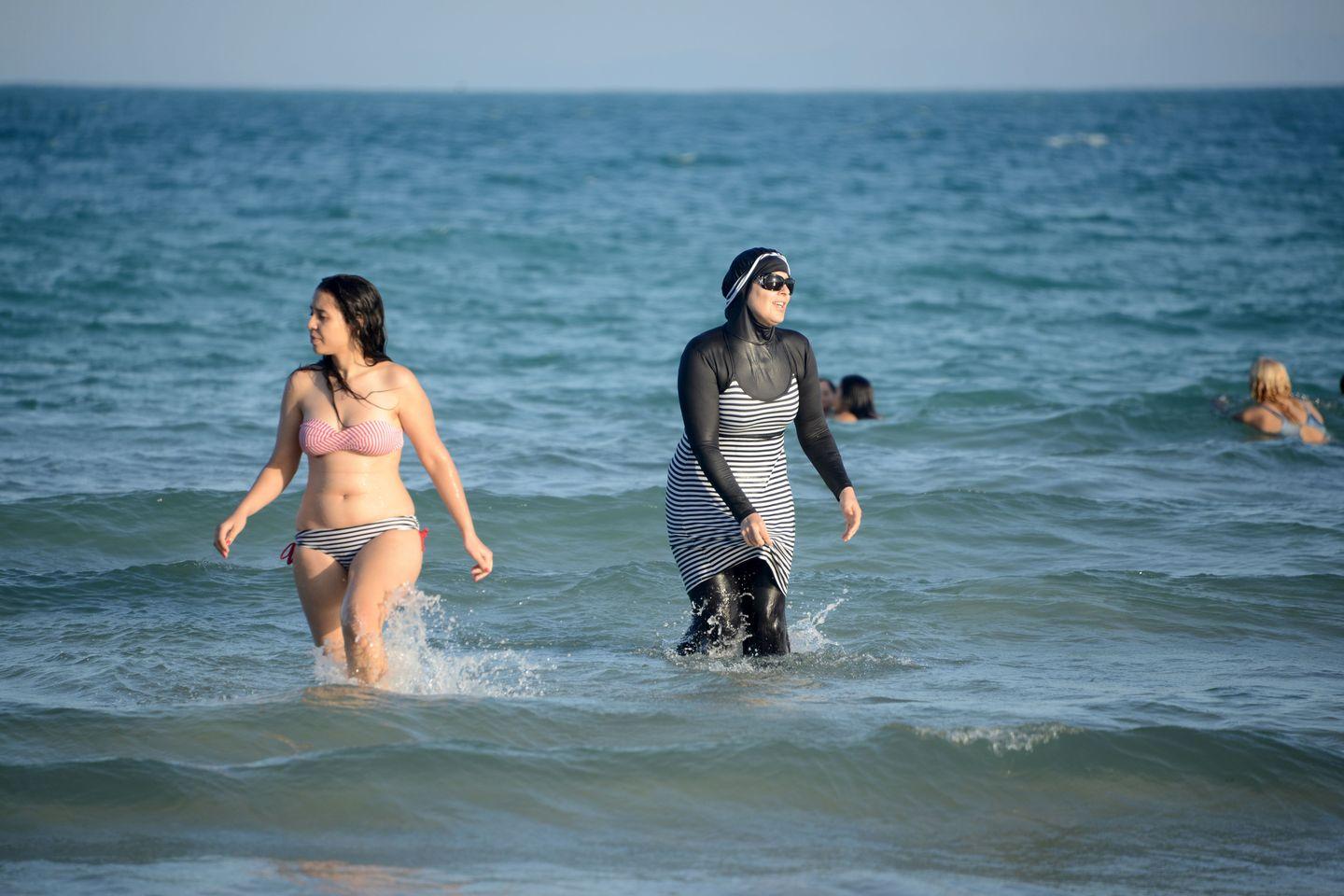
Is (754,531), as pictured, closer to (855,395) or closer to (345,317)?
(345,317)

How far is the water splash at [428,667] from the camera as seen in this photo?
523 cm

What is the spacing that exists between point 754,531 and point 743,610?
2.18 feet

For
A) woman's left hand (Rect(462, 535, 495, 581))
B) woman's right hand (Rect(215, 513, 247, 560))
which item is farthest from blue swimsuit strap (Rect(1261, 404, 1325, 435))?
woman's right hand (Rect(215, 513, 247, 560))

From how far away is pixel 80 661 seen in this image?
19.7 ft

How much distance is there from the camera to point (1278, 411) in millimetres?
11250

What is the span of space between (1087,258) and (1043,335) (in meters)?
7.36

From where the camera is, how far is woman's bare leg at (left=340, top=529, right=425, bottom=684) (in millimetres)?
4789

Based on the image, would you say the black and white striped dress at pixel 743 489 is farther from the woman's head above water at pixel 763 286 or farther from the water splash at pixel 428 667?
the water splash at pixel 428 667

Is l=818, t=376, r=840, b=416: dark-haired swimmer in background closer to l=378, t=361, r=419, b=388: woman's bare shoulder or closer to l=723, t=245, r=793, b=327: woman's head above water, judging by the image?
l=723, t=245, r=793, b=327: woman's head above water

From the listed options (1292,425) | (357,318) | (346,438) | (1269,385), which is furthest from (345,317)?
(1269,385)

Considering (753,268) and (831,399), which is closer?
(753,268)

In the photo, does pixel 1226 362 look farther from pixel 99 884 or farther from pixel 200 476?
pixel 99 884

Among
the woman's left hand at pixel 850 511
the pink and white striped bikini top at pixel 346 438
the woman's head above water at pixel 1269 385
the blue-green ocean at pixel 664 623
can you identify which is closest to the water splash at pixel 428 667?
the blue-green ocean at pixel 664 623

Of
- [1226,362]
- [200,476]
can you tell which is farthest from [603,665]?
[1226,362]
